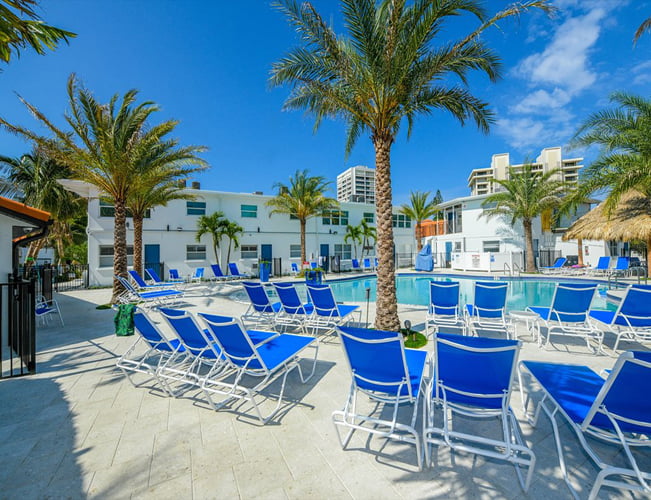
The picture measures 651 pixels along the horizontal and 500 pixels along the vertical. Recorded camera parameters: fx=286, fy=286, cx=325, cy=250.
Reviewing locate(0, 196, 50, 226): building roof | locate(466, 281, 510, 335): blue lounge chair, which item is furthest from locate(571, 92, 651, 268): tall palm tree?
locate(0, 196, 50, 226): building roof

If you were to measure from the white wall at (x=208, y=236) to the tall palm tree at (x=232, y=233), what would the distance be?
1.16 feet

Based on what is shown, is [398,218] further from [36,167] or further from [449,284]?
[36,167]

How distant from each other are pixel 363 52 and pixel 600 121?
30.4 feet

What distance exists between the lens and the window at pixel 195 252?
19625 millimetres

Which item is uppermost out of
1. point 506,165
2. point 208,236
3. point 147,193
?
point 506,165

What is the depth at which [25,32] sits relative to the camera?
9.55 ft

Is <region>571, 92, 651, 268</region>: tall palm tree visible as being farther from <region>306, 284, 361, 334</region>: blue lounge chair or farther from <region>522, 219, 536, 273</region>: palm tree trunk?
<region>522, 219, 536, 273</region>: palm tree trunk

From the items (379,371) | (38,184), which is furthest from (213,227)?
(379,371)

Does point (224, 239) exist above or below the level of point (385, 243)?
above

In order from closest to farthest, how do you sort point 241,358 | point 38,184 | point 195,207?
point 241,358 → point 38,184 → point 195,207

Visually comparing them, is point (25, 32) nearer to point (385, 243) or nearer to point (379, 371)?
point (379, 371)

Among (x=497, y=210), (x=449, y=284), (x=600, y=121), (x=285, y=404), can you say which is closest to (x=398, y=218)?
(x=497, y=210)

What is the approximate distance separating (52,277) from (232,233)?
9924 millimetres

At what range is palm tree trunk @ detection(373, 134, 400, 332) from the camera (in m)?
5.80
